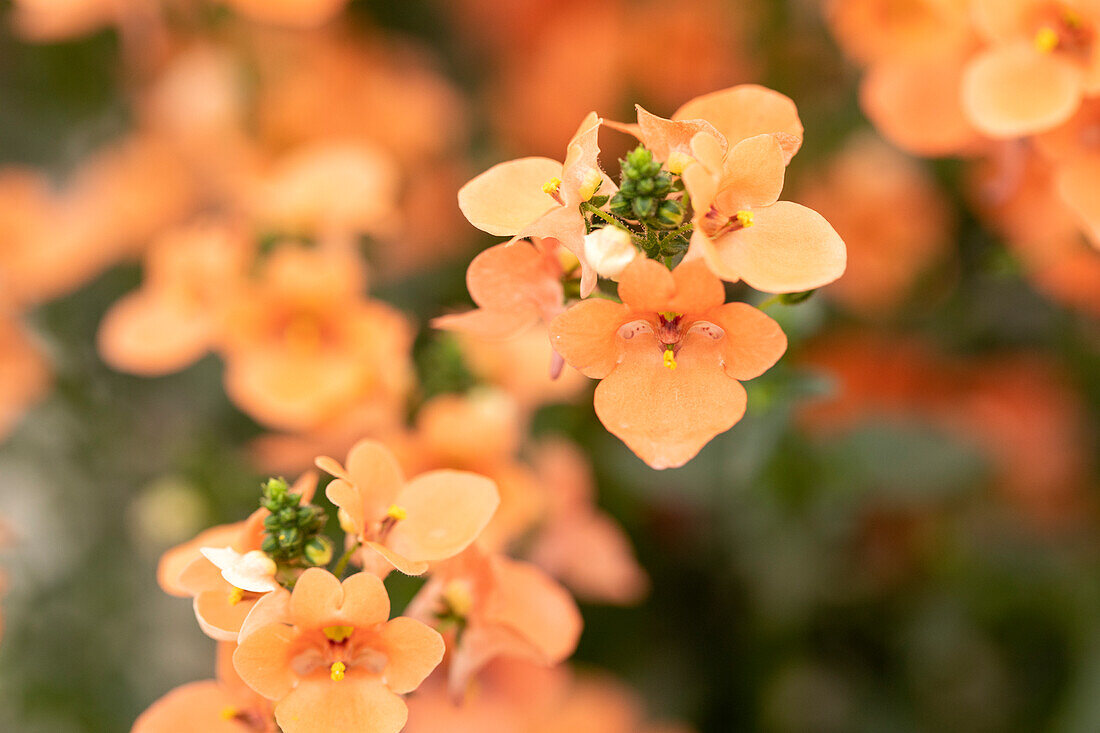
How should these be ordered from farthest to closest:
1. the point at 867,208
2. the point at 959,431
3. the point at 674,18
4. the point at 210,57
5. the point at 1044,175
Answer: the point at 674,18
the point at 210,57
the point at 867,208
the point at 959,431
the point at 1044,175

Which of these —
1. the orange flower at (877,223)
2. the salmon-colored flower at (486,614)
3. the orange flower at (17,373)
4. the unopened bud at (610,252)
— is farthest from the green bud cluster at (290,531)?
the orange flower at (877,223)

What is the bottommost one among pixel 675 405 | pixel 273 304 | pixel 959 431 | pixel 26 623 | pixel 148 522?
pixel 26 623

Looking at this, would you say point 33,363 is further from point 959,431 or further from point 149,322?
point 959,431

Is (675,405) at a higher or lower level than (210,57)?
higher

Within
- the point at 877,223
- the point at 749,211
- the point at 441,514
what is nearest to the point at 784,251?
the point at 749,211

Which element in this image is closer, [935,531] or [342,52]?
[935,531]

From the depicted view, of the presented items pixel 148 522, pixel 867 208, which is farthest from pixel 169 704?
pixel 867 208

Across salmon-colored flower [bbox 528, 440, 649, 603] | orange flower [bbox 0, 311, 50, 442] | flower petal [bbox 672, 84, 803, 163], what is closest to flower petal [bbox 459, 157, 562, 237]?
flower petal [bbox 672, 84, 803, 163]

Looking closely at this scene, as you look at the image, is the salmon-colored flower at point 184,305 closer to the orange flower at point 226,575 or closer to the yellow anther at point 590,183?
the orange flower at point 226,575
